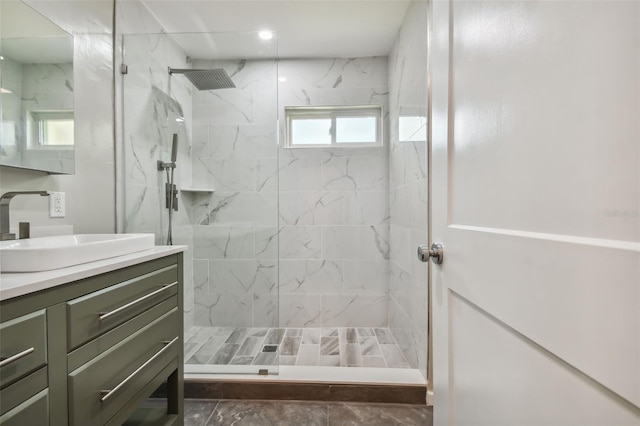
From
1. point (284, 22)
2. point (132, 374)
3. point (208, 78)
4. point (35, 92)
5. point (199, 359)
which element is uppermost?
point (284, 22)

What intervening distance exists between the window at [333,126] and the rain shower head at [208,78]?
62 cm

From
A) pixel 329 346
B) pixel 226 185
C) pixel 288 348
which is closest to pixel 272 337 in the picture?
pixel 288 348

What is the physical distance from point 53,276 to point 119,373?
41cm

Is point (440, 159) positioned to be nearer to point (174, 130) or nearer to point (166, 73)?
point (174, 130)

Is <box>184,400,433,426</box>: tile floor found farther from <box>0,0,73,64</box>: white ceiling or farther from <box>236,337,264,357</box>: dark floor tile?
<box>0,0,73,64</box>: white ceiling

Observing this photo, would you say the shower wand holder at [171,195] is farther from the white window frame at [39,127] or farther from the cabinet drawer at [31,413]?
the cabinet drawer at [31,413]

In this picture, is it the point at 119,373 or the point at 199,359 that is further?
the point at 199,359

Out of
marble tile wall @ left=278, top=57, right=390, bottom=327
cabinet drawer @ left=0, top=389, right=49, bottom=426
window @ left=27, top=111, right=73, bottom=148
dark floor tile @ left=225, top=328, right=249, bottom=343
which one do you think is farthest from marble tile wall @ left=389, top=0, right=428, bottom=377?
window @ left=27, top=111, right=73, bottom=148

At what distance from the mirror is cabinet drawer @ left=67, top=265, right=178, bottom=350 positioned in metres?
0.66

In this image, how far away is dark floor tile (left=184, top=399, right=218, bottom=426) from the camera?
142cm

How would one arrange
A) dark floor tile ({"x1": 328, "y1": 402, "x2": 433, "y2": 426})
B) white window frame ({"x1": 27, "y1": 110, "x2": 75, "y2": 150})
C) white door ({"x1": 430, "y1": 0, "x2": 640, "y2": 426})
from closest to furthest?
white door ({"x1": 430, "y1": 0, "x2": 640, "y2": 426})
white window frame ({"x1": 27, "y1": 110, "x2": 75, "y2": 150})
dark floor tile ({"x1": 328, "y1": 402, "x2": 433, "y2": 426})

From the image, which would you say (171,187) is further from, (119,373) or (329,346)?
(329,346)

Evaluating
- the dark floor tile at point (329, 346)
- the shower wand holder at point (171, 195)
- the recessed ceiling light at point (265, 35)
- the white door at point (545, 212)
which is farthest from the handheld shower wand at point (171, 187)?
the white door at point (545, 212)

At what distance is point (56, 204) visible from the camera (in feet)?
4.10
